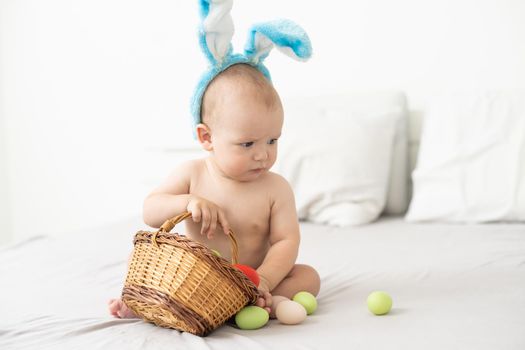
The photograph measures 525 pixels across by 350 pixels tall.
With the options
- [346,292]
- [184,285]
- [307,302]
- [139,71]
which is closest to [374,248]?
[346,292]

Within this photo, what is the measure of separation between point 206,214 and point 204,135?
9.4 inches

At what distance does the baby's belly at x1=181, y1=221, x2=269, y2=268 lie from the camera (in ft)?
4.27

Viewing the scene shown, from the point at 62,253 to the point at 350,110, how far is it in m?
1.20

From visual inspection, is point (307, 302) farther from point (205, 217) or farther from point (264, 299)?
point (205, 217)

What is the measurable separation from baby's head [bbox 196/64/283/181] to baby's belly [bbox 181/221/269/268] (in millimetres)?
127

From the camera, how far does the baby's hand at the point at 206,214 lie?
1.15 m

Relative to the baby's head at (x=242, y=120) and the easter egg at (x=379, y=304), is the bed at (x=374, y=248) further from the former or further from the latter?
the baby's head at (x=242, y=120)

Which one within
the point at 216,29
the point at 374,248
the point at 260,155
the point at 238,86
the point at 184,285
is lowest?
the point at 374,248

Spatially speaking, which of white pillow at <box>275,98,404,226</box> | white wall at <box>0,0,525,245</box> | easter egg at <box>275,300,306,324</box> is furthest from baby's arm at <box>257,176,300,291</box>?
white wall at <box>0,0,525,245</box>

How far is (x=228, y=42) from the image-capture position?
50.1 inches

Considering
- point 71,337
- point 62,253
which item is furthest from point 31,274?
point 71,337

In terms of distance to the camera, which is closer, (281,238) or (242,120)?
(242,120)

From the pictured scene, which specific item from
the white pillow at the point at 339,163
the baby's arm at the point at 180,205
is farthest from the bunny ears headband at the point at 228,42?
the white pillow at the point at 339,163

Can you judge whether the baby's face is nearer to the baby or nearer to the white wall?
the baby
